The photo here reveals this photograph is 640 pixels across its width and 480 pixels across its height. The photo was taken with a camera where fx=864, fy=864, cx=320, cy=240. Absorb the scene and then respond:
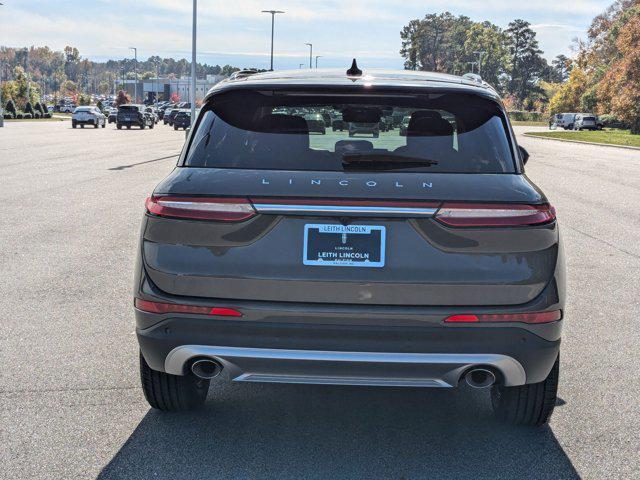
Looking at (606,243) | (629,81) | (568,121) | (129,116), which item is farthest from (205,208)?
(568,121)

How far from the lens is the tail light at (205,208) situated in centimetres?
362

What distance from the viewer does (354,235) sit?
3592 millimetres

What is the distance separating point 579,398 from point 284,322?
2.13 metres

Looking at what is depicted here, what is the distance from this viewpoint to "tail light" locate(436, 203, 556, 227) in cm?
359

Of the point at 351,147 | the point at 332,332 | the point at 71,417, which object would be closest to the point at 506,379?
the point at 332,332

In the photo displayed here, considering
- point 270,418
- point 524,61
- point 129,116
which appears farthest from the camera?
point 524,61

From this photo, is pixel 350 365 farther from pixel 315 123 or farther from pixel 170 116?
pixel 170 116

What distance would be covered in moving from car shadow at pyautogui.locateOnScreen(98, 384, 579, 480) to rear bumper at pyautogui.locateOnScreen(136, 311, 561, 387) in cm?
44

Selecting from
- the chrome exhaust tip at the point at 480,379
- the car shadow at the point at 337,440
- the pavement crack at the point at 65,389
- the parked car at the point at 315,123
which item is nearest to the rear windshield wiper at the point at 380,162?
the parked car at the point at 315,123

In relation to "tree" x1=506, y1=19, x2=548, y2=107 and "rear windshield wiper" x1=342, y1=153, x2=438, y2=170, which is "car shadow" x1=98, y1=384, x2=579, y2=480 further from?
"tree" x1=506, y1=19, x2=548, y2=107

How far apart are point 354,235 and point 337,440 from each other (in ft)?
3.77

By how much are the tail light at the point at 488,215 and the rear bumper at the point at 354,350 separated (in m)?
0.44

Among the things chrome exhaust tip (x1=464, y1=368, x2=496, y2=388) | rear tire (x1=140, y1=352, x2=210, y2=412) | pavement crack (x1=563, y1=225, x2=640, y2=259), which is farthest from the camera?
pavement crack (x1=563, y1=225, x2=640, y2=259)

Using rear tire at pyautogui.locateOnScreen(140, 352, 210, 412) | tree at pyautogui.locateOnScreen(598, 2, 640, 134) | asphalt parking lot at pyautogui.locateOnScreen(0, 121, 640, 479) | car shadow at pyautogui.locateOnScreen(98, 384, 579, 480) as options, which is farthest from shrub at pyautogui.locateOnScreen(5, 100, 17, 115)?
rear tire at pyautogui.locateOnScreen(140, 352, 210, 412)
